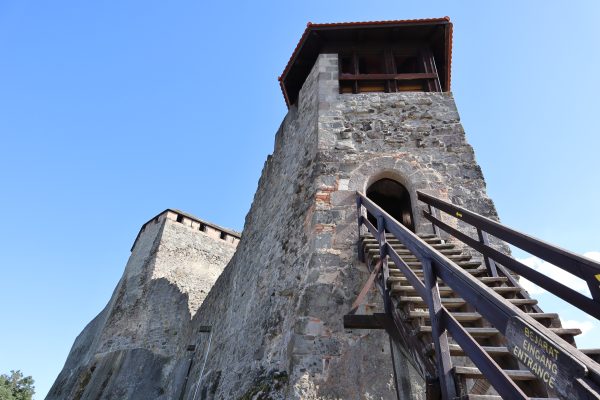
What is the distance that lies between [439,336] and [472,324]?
0.80 meters

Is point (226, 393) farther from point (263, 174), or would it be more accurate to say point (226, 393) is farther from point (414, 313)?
point (263, 174)

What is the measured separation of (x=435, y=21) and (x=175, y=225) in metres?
11.5

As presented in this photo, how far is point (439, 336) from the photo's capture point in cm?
210

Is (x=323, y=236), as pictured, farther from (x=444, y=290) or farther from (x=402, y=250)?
(x=444, y=290)

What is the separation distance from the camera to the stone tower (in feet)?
12.3

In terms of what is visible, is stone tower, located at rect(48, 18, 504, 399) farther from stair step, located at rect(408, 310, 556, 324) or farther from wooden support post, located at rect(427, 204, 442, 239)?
stair step, located at rect(408, 310, 556, 324)

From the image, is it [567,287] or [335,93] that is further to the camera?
[335,93]

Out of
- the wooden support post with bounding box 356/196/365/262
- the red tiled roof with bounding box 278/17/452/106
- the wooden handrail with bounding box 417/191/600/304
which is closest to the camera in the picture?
the wooden handrail with bounding box 417/191/600/304

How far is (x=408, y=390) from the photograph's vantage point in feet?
10.9

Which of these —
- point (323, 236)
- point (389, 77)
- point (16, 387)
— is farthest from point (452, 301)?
point (16, 387)

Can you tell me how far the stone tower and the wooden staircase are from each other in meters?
0.79

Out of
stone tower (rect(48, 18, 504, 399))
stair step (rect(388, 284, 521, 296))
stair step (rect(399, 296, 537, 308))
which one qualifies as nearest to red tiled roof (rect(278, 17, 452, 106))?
stone tower (rect(48, 18, 504, 399))

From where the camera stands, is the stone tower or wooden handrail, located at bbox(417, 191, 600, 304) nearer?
wooden handrail, located at bbox(417, 191, 600, 304)

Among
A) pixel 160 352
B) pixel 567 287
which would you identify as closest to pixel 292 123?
pixel 567 287
